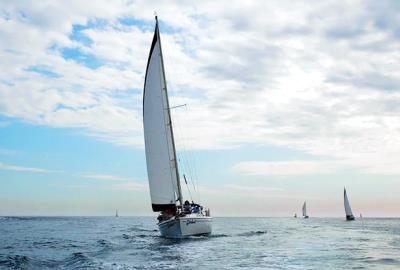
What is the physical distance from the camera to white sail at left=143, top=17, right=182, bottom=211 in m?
42.0

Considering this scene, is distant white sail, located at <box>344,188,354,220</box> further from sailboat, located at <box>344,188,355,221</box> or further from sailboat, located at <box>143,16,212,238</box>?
sailboat, located at <box>143,16,212,238</box>

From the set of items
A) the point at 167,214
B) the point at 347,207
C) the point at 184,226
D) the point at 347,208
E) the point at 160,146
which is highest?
the point at 160,146

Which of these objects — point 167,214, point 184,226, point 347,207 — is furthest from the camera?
point 347,207

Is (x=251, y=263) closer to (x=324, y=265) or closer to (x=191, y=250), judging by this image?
(x=324, y=265)

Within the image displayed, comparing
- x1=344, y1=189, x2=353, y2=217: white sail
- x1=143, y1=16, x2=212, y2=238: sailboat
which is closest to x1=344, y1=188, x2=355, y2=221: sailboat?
x1=344, y1=189, x2=353, y2=217: white sail

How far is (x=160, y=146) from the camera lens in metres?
42.5

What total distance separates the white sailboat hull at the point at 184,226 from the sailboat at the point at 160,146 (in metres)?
0.25

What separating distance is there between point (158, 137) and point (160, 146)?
84cm

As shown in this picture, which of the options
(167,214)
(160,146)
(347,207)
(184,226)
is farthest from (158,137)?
(347,207)

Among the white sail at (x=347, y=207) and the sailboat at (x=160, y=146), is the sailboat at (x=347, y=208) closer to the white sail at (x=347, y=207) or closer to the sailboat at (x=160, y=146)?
the white sail at (x=347, y=207)

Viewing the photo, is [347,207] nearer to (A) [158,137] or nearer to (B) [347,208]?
(B) [347,208]

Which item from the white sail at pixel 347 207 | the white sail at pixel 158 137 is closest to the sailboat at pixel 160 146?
the white sail at pixel 158 137

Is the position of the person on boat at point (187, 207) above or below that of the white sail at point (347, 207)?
above

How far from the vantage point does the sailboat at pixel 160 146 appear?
41594mm
